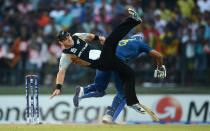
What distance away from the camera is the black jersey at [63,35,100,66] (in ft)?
39.0

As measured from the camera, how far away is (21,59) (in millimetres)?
17016

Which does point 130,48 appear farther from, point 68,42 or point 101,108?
point 101,108

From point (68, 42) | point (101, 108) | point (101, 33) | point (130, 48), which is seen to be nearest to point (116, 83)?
point (130, 48)

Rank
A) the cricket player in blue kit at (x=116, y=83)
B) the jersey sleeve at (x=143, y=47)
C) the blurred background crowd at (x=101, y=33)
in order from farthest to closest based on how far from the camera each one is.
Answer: the blurred background crowd at (x=101, y=33)
the cricket player in blue kit at (x=116, y=83)
the jersey sleeve at (x=143, y=47)

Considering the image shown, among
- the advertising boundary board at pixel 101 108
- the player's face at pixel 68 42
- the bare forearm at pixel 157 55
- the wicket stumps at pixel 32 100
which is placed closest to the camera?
the player's face at pixel 68 42

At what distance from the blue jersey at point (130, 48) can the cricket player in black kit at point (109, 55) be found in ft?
2.53

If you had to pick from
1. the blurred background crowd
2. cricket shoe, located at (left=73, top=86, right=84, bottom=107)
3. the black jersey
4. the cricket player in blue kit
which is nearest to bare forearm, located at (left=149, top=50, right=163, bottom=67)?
the cricket player in blue kit

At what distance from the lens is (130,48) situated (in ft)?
41.9

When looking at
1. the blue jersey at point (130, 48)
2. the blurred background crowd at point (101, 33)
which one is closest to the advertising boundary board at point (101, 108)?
the blurred background crowd at point (101, 33)

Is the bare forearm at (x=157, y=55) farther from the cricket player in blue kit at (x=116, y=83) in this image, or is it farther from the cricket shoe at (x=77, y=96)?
the cricket shoe at (x=77, y=96)

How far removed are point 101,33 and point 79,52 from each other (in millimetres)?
4266

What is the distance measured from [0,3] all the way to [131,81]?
8.35m

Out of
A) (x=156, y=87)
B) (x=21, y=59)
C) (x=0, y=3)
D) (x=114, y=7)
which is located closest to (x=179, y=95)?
(x=156, y=87)

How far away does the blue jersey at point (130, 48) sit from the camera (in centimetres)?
1262
